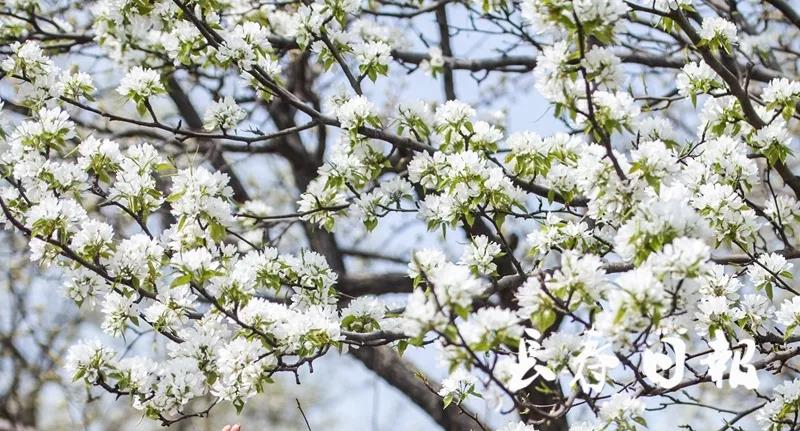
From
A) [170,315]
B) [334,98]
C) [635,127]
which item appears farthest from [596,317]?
[334,98]

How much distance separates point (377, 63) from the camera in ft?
11.1

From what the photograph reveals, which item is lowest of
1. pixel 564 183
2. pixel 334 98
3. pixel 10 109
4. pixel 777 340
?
pixel 777 340

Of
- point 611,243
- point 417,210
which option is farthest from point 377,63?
point 611,243

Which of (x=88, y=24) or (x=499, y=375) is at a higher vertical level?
(x=88, y=24)

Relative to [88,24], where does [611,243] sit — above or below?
below

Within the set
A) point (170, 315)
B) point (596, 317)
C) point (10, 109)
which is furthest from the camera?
point (10, 109)

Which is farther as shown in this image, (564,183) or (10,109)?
(10,109)

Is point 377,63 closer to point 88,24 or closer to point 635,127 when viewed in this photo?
point 635,127

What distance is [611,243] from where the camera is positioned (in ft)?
9.66

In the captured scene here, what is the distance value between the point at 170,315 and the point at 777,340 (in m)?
1.84

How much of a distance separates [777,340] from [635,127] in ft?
2.93

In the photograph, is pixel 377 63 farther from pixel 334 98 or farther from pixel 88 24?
pixel 88 24

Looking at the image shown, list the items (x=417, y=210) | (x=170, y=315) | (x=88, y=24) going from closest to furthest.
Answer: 1. (x=170, y=315)
2. (x=417, y=210)
3. (x=88, y=24)

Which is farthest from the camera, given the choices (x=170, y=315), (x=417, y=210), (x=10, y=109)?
(x=10, y=109)
